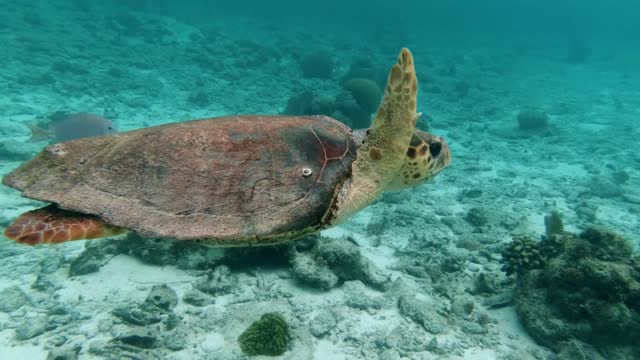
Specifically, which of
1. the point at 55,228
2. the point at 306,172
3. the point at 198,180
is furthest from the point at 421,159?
the point at 55,228

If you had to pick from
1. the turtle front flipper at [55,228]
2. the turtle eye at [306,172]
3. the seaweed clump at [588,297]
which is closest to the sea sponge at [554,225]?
the seaweed clump at [588,297]

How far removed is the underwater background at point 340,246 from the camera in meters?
4.29

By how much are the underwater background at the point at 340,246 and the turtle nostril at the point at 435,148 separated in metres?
2.02

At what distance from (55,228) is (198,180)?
100 centimetres

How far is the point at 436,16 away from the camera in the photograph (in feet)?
185

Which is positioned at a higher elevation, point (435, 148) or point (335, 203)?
point (435, 148)

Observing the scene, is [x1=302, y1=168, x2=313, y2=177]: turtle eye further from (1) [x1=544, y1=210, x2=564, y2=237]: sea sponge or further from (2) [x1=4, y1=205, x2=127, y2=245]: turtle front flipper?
(1) [x1=544, y1=210, x2=564, y2=237]: sea sponge

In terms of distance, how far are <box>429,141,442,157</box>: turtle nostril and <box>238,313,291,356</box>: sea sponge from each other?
97.8 inches

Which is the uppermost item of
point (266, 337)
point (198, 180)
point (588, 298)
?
point (198, 180)

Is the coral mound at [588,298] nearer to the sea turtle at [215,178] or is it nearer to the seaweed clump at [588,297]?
the seaweed clump at [588,297]

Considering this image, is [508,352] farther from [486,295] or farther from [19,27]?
[19,27]

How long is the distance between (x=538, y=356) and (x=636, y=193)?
30.5ft

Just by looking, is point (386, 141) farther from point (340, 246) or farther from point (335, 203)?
point (340, 246)

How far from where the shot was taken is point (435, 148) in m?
3.95
